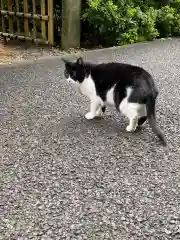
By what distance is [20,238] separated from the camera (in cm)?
212

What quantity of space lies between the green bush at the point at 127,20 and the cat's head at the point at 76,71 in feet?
11.5

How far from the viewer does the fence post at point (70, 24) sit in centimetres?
671

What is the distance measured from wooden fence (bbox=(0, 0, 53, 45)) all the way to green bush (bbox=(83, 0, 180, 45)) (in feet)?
2.37

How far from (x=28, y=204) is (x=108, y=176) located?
25.4 inches

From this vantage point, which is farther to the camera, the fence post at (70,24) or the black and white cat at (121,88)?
the fence post at (70,24)

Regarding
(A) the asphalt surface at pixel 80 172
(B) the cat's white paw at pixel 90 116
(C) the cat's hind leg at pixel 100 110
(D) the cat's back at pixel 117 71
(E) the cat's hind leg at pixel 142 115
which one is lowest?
(A) the asphalt surface at pixel 80 172

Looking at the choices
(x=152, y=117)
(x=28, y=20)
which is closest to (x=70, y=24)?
(x=28, y=20)

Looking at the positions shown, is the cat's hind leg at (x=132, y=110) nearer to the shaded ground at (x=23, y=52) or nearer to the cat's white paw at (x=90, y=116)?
the cat's white paw at (x=90, y=116)

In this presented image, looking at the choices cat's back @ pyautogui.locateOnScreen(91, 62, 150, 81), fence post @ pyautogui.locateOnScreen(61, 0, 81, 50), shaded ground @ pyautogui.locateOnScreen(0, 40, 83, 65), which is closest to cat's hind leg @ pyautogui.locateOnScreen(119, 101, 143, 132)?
cat's back @ pyautogui.locateOnScreen(91, 62, 150, 81)

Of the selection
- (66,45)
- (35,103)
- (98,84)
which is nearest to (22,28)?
(66,45)

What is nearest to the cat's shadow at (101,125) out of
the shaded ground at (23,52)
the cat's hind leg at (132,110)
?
the cat's hind leg at (132,110)

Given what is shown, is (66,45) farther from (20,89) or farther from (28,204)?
(28,204)

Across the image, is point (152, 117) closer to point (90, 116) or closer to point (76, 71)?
point (90, 116)

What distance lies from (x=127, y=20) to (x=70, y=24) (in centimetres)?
114
